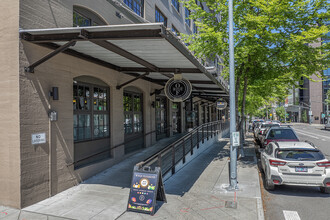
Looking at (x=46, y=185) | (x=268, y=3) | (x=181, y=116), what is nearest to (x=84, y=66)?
(x=46, y=185)

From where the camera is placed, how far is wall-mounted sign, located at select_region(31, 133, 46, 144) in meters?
6.23

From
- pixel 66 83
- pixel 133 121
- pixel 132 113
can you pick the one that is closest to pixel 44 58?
pixel 66 83

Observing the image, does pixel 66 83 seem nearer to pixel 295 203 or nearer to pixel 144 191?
pixel 144 191

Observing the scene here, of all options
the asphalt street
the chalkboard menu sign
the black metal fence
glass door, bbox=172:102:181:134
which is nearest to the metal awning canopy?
the black metal fence

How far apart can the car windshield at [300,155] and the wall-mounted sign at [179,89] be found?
401 cm

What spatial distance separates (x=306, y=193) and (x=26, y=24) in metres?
9.16

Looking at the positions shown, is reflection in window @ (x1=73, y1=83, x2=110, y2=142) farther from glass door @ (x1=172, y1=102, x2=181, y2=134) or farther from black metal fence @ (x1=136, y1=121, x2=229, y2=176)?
glass door @ (x1=172, y1=102, x2=181, y2=134)

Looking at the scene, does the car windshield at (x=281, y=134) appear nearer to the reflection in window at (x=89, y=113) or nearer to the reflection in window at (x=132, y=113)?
the reflection in window at (x=132, y=113)

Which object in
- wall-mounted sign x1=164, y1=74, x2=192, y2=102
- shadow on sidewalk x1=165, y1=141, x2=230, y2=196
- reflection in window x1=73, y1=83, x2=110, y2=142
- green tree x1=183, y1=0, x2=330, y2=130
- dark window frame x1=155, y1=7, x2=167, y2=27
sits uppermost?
dark window frame x1=155, y1=7, x2=167, y2=27

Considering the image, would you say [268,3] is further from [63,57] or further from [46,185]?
[46,185]

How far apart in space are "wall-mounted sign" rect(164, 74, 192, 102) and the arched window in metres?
3.58

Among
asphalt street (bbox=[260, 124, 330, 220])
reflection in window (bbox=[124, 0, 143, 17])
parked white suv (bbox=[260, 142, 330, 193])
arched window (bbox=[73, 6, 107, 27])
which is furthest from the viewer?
reflection in window (bbox=[124, 0, 143, 17])

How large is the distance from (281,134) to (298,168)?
6898mm

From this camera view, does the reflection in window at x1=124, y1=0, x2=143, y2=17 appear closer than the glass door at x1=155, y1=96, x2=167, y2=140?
Yes
